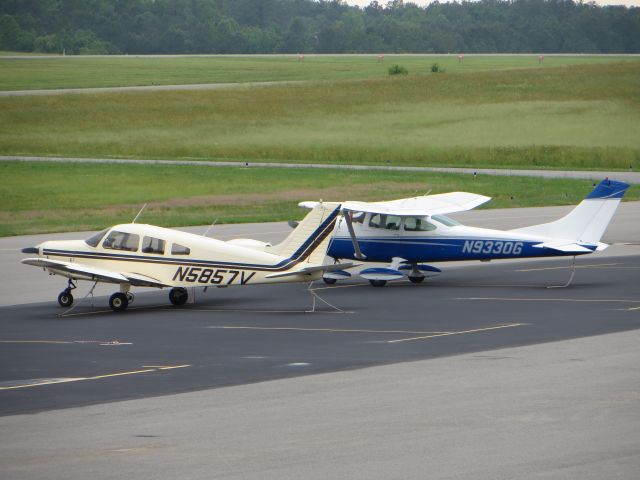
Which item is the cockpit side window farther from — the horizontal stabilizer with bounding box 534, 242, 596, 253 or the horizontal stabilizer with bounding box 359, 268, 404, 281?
the horizontal stabilizer with bounding box 534, 242, 596, 253

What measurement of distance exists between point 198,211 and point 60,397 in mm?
34325

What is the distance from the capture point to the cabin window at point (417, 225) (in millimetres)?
31391

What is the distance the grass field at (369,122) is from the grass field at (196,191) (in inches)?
517

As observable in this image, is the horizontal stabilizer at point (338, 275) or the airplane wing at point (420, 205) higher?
the airplane wing at point (420, 205)

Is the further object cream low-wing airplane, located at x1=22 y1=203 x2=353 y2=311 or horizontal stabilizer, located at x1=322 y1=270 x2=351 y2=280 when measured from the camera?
horizontal stabilizer, located at x1=322 y1=270 x2=351 y2=280

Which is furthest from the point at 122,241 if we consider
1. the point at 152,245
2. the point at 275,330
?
the point at 275,330

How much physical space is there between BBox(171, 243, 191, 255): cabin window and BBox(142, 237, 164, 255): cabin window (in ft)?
0.94

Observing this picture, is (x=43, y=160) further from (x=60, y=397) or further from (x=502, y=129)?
(x=60, y=397)

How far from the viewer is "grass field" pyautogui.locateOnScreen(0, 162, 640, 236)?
4962cm

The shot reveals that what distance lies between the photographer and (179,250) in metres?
27.5

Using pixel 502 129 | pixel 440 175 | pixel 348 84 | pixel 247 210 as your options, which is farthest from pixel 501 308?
pixel 348 84

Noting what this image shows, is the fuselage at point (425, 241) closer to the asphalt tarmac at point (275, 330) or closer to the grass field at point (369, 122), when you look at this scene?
the asphalt tarmac at point (275, 330)

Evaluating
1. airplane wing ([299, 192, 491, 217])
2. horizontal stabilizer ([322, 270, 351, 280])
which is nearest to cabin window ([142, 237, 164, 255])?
airplane wing ([299, 192, 491, 217])

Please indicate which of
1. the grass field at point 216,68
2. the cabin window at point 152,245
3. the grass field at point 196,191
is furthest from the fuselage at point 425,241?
the grass field at point 216,68
